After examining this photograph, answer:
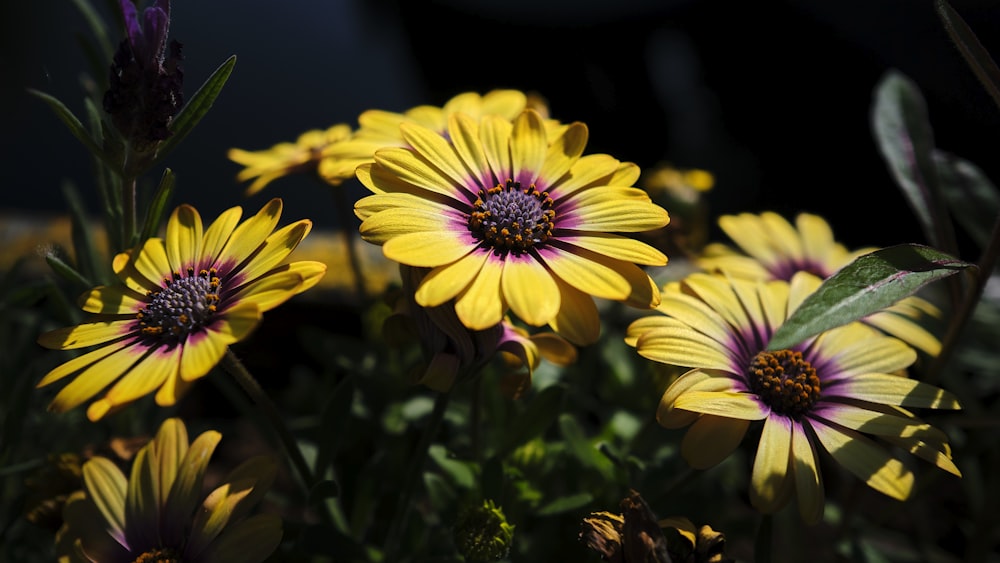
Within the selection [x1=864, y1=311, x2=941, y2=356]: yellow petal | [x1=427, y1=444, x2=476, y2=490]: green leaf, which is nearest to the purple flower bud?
[x1=427, y1=444, x2=476, y2=490]: green leaf

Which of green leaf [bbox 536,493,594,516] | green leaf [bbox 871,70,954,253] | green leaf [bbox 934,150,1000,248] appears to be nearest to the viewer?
green leaf [bbox 536,493,594,516]

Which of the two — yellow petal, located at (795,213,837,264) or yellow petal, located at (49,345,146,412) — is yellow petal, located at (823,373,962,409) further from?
yellow petal, located at (49,345,146,412)

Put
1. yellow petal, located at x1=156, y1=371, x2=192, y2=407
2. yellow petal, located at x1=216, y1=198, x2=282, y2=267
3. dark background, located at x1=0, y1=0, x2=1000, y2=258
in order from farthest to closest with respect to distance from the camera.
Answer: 1. dark background, located at x1=0, y1=0, x2=1000, y2=258
2. yellow petal, located at x1=216, y1=198, x2=282, y2=267
3. yellow petal, located at x1=156, y1=371, x2=192, y2=407

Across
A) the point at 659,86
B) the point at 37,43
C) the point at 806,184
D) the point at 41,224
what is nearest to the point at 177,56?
the point at 41,224

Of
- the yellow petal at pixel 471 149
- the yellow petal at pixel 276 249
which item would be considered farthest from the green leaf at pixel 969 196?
the yellow petal at pixel 276 249

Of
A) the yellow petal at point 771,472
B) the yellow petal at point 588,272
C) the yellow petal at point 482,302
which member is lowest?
the yellow petal at point 771,472

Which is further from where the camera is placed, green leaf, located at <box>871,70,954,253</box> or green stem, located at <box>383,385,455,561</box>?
green leaf, located at <box>871,70,954,253</box>

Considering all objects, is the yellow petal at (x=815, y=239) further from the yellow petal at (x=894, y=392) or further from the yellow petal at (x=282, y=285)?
the yellow petal at (x=282, y=285)
